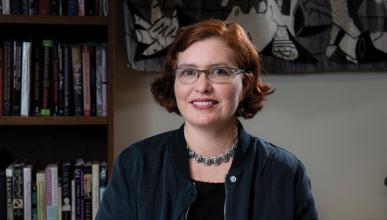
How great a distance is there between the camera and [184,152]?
1320 millimetres

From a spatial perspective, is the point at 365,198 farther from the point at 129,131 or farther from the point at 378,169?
the point at 129,131

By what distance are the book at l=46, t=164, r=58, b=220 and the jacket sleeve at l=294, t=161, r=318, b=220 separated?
1037 millimetres

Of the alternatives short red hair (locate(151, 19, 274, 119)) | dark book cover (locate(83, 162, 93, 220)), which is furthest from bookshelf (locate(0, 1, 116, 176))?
short red hair (locate(151, 19, 274, 119))

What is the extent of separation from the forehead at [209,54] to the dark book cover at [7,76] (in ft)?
2.91

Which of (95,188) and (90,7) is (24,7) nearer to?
(90,7)

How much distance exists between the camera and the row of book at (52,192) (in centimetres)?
184

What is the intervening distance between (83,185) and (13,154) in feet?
1.39

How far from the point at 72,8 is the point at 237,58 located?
0.85 m

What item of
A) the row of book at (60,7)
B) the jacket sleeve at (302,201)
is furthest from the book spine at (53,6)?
the jacket sleeve at (302,201)

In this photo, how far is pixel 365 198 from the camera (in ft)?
7.87

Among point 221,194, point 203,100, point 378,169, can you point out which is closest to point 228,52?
point 203,100

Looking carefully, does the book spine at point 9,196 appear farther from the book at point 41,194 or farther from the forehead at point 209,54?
the forehead at point 209,54

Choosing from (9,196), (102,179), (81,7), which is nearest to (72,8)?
(81,7)

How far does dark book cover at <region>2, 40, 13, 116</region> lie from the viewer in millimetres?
1795
